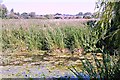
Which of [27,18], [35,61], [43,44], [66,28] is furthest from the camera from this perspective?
[27,18]

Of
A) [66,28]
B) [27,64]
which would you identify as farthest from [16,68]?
[66,28]

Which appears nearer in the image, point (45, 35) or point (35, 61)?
point (35, 61)

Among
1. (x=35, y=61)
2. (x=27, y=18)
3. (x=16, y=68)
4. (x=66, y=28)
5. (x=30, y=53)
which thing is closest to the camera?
(x=16, y=68)

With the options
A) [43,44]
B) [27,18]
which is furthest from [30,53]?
[27,18]

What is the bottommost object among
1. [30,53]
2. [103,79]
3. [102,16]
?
[30,53]

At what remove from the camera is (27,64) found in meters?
6.59

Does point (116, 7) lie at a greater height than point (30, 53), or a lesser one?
greater

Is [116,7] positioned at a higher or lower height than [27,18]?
higher

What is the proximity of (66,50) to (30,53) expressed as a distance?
42.0 inches

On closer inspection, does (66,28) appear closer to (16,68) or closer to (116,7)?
(16,68)

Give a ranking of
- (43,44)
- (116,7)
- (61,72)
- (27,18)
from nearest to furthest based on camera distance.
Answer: (116,7), (61,72), (43,44), (27,18)

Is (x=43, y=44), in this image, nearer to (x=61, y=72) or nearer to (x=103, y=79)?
(x=61, y=72)

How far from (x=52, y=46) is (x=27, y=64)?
183 centimetres

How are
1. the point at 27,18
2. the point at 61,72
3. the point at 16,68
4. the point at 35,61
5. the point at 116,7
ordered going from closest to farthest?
the point at 116,7 < the point at 61,72 < the point at 16,68 < the point at 35,61 < the point at 27,18
